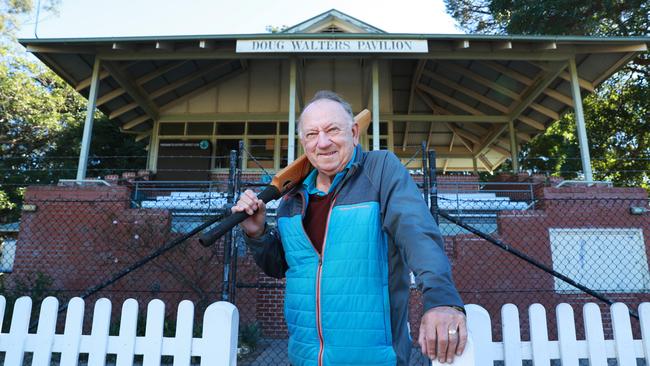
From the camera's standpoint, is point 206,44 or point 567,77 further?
point 567,77

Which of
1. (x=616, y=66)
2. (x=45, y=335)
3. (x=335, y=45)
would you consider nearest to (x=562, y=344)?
(x=45, y=335)

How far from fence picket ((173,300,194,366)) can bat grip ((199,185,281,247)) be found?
734 millimetres

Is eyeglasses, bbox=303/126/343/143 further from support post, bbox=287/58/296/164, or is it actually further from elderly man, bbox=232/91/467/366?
support post, bbox=287/58/296/164

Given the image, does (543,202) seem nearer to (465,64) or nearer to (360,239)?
(465,64)

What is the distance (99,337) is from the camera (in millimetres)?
2217

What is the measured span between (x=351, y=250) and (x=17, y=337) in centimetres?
210

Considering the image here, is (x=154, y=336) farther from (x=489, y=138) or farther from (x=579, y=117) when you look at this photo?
(x=489, y=138)

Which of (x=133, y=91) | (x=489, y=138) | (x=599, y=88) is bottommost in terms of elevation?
(x=133, y=91)

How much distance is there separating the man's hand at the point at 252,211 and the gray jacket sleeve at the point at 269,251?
0.03 m

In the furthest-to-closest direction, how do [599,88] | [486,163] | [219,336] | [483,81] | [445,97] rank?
[599,88] → [486,163] → [445,97] → [483,81] → [219,336]

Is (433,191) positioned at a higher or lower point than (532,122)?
lower

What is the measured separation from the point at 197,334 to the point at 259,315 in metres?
1.45

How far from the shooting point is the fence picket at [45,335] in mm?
2262

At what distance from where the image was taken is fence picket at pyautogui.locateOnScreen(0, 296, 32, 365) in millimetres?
2293
